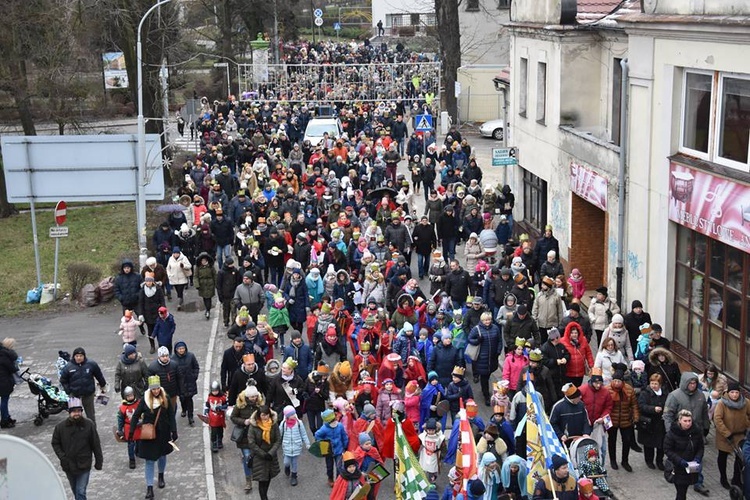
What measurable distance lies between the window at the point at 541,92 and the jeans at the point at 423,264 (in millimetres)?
4162

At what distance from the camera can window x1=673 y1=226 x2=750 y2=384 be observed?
582 inches

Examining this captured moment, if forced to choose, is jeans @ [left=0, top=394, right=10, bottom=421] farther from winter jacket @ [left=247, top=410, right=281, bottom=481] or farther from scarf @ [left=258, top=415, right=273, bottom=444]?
scarf @ [left=258, top=415, right=273, bottom=444]

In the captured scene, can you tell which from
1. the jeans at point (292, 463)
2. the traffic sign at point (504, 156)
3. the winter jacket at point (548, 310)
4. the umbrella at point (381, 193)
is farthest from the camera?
the umbrella at point (381, 193)

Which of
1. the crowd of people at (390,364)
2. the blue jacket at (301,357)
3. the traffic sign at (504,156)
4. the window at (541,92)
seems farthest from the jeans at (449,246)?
the blue jacket at (301,357)

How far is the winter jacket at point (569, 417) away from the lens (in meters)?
12.7

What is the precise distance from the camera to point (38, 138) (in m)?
24.2

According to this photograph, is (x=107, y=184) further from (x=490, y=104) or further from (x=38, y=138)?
(x=490, y=104)

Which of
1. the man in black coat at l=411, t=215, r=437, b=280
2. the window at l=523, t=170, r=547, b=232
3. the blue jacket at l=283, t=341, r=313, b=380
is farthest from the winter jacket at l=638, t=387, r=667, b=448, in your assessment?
the window at l=523, t=170, r=547, b=232

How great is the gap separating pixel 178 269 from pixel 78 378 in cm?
694

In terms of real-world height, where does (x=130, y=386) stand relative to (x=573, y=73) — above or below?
below

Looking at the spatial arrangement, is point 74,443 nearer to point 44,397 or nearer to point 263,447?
point 263,447

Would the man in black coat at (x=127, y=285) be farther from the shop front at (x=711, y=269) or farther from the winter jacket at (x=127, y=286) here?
the shop front at (x=711, y=269)

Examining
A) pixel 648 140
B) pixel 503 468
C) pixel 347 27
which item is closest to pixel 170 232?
pixel 648 140

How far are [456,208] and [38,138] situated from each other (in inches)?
379
